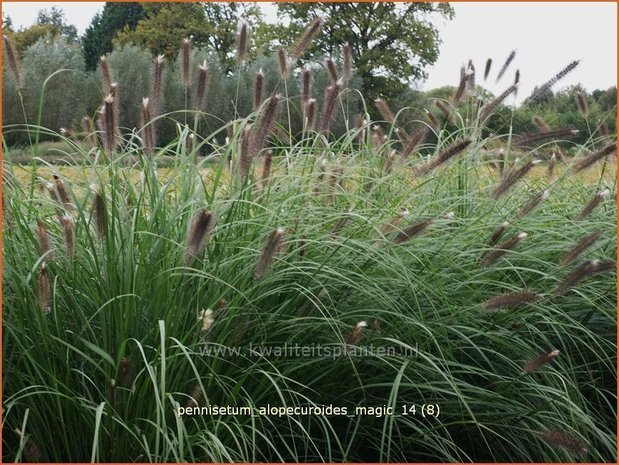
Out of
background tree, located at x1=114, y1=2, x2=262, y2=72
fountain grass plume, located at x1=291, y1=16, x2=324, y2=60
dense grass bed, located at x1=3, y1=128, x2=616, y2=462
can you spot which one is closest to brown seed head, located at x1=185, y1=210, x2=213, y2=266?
dense grass bed, located at x1=3, y1=128, x2=616, y2=462

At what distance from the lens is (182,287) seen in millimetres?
2541

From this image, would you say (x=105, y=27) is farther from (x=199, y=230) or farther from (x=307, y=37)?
(x=199, y=230)

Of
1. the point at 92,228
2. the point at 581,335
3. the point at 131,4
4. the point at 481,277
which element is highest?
the point at 131,4

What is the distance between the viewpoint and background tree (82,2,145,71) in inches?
871

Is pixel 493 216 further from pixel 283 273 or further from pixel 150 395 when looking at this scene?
pixel 150 395

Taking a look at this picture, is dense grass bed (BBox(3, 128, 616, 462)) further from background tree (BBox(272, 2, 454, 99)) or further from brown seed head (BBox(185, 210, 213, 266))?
background tree (BBox(272, 2, 454, 99))

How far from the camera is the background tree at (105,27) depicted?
22111 mm

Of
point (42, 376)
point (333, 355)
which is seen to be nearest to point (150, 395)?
point (42, 376)

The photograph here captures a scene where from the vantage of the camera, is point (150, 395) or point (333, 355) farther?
point (333, 355)

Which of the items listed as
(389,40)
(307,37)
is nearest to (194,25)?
(389,40)

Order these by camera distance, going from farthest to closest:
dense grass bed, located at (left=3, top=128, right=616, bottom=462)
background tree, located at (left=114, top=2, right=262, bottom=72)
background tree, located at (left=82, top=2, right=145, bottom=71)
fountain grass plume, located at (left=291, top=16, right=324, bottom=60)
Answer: background tree, located at (left=82, top=2, right=145, bottom=71), background tree, located at (left=114, top=2, right=262, bottom=72), fountain grass plume, located at (left=291, top=16, right=324, bottom=60), dense grass bed, located at (left=3, top=128, right=616, bottom=462)

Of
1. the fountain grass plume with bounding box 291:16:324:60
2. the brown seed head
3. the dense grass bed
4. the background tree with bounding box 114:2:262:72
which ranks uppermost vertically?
the background tree with bounding box 114:2:262:72

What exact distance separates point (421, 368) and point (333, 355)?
0.37 m

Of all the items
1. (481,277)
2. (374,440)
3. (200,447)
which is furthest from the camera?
(481,277)
